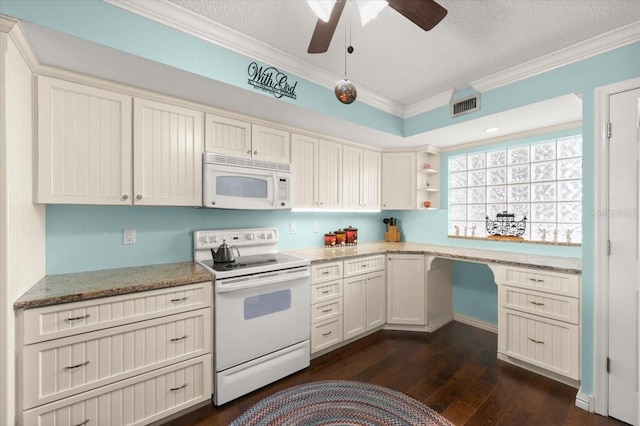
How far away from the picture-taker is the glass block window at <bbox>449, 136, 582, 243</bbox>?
2.86 m

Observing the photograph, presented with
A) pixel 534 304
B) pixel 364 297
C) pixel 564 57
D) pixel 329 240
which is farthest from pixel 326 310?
pixel 564 57

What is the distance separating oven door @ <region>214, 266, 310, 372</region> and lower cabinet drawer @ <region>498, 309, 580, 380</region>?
185 cm

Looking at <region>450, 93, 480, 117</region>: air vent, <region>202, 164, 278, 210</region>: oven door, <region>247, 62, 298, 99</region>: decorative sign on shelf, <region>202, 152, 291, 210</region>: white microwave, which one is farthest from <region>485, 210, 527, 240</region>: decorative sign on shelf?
<region>247, 62, 298, 99</region>: decorative sign on shelf

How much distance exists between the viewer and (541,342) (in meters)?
2.36

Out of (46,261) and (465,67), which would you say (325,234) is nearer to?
(465,67)

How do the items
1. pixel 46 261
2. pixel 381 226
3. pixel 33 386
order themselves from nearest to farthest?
pixel 33 386, pixel 46 261, pixel 381 226

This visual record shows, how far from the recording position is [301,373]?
2.44 meters

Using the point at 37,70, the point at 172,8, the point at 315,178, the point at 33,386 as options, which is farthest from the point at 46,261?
the point at 315,178

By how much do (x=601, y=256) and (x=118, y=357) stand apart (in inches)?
127

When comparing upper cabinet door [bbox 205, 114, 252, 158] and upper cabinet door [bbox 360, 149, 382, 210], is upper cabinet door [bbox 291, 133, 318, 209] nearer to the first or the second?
upper cabinet door [bbox 205, 114, 252, 158]

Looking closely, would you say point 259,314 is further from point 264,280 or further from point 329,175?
point 329,175

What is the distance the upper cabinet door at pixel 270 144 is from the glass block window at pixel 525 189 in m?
2.32

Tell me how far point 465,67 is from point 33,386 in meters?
3.59

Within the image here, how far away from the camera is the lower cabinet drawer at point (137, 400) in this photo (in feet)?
4.99
